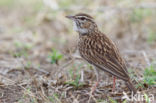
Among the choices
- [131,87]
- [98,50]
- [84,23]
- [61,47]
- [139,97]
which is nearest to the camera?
[139,97]

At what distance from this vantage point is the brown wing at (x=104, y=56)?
14.5 feet

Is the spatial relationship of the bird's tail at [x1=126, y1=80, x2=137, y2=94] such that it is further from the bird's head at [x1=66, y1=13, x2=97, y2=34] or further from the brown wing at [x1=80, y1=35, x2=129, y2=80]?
the bird's head at [x1=66, y1=13, x2=97, y2=34]

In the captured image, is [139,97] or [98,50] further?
[98,50]

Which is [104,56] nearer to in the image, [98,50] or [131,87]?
[98,50]

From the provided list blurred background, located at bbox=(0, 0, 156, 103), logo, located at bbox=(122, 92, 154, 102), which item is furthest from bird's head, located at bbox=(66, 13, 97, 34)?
logo, located at bbox=(122, 92, 154, 102)

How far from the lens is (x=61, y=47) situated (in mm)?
8555

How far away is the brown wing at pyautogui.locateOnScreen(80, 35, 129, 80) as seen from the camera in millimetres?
4430

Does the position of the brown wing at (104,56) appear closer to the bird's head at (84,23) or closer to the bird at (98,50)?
the bird at (98,50)

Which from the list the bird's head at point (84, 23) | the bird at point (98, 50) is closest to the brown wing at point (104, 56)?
the bird at point (98, 50)

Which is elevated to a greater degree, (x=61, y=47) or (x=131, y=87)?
(x=61, y=47)

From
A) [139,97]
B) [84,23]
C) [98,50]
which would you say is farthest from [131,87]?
[84,23]

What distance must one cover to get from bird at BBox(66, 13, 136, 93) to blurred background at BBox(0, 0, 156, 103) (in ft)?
0.84

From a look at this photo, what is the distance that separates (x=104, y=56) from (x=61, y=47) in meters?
3.99

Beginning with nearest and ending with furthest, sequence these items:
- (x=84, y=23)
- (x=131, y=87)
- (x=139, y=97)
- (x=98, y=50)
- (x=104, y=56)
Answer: (x=139, y=97) < (x=131, y=87) < (x=104, y=56) < (x=98, y=50) < (x=84, y=23)
